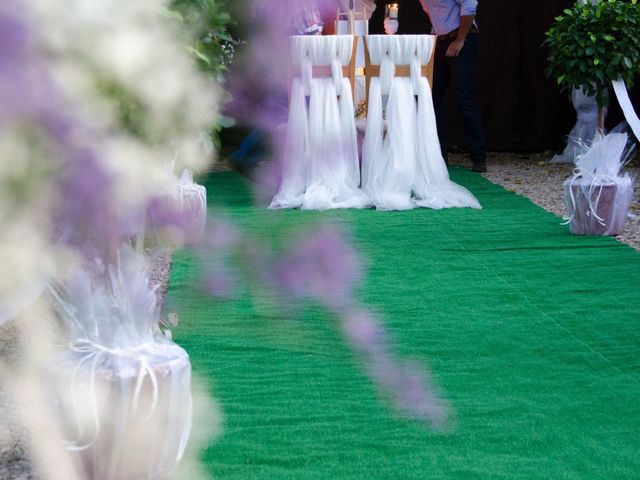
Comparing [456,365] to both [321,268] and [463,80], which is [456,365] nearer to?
[321,268]

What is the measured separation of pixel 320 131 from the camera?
626 cm

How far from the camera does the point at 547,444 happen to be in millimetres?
2385

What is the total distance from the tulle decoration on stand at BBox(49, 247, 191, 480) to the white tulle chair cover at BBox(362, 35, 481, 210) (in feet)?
13.9

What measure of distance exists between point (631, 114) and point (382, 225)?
2230 millimetres

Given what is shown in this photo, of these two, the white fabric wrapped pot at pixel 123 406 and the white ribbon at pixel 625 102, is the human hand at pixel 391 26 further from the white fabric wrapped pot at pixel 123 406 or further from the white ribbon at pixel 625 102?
the white fabric wrapped pot at pixel 123 406

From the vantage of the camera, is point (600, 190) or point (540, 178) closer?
point (600, 190)

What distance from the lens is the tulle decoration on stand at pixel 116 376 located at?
1898 millimetres

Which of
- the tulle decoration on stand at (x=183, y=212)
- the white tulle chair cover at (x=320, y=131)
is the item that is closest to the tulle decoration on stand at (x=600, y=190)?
the white tulle chair cover at (x=320, y=131)

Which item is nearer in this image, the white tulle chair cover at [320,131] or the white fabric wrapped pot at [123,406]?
the white fabric wrapped pot at [123,406]

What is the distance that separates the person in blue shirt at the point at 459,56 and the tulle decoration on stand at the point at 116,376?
18.2 feet

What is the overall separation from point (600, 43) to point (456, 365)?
11.4 ft

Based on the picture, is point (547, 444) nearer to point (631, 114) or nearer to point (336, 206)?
point (336, 206)

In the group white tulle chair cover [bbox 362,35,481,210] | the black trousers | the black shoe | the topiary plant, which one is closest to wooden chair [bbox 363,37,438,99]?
white tulle chair cover [bbox 362,35,481,210]

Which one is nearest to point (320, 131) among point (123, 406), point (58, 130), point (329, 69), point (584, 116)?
point (329, 69)
